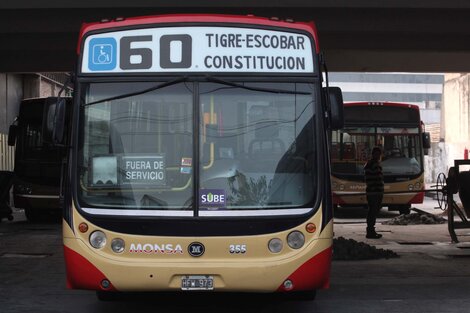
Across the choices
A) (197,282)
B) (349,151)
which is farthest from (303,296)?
(349,151)

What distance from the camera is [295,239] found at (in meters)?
5.88

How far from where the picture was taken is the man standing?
1327cm

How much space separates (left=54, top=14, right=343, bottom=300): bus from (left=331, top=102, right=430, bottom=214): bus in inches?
503

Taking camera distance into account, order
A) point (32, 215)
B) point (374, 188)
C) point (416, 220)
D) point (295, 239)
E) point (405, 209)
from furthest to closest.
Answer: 1. point (405, 209)
2. point (32, 215)
3. point (416, 220)
4. point (374, 188)
5. point (295, 239)

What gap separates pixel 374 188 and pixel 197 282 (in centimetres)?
829

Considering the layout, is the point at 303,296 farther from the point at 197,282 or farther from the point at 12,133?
the point at 12,133

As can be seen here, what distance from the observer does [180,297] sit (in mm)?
7719

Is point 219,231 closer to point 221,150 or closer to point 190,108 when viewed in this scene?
point 221,150

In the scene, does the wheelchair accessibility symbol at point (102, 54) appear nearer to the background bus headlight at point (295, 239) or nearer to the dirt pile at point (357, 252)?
the background bus headlight at point (295, 239)

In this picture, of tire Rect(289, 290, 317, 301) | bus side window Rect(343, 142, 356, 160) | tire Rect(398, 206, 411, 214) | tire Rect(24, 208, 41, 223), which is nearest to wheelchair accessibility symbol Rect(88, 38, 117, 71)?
tire Rect(289, 290, 317, 301)

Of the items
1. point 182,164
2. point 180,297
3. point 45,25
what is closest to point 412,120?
point 45,25

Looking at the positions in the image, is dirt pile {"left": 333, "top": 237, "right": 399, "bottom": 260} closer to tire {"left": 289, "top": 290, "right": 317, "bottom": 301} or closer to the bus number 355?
tire {"left": 289, "top": 290, "right": 317, "bottom": 301}

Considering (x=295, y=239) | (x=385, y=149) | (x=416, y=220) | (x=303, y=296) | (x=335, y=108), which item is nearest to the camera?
(x=295, y=239)

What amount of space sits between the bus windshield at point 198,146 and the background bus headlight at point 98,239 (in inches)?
9.0
